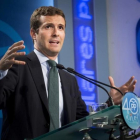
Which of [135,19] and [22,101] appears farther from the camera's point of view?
[135,19]

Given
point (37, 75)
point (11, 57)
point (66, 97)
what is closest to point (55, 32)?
point (37, 75)

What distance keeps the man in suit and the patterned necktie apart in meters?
0.03

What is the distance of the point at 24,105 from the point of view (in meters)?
2.04

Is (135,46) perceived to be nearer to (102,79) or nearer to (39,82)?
(102,79)

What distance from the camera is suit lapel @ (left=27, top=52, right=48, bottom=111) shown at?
208 cm

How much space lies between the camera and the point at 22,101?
80.7 inches

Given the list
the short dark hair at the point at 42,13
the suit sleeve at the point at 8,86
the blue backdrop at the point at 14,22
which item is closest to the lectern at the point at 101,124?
the suit sleeve at the point at 8,86

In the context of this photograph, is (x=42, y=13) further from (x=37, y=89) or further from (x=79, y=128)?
(x=79, y=128)

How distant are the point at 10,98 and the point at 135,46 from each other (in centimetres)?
265

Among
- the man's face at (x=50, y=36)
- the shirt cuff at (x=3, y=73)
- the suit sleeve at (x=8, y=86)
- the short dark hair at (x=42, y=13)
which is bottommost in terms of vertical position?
the suit sleeve at (x=8, y=86)

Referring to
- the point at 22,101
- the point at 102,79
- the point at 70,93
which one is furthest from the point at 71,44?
the point at 22,101

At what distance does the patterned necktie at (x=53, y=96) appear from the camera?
2.03m

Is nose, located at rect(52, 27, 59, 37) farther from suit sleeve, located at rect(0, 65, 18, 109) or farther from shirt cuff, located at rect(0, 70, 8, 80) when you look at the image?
shirt cuff, located at rect(0, 70, 8, 80)

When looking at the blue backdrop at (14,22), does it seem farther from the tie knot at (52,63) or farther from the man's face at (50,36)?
the tie knot at (52,63)
